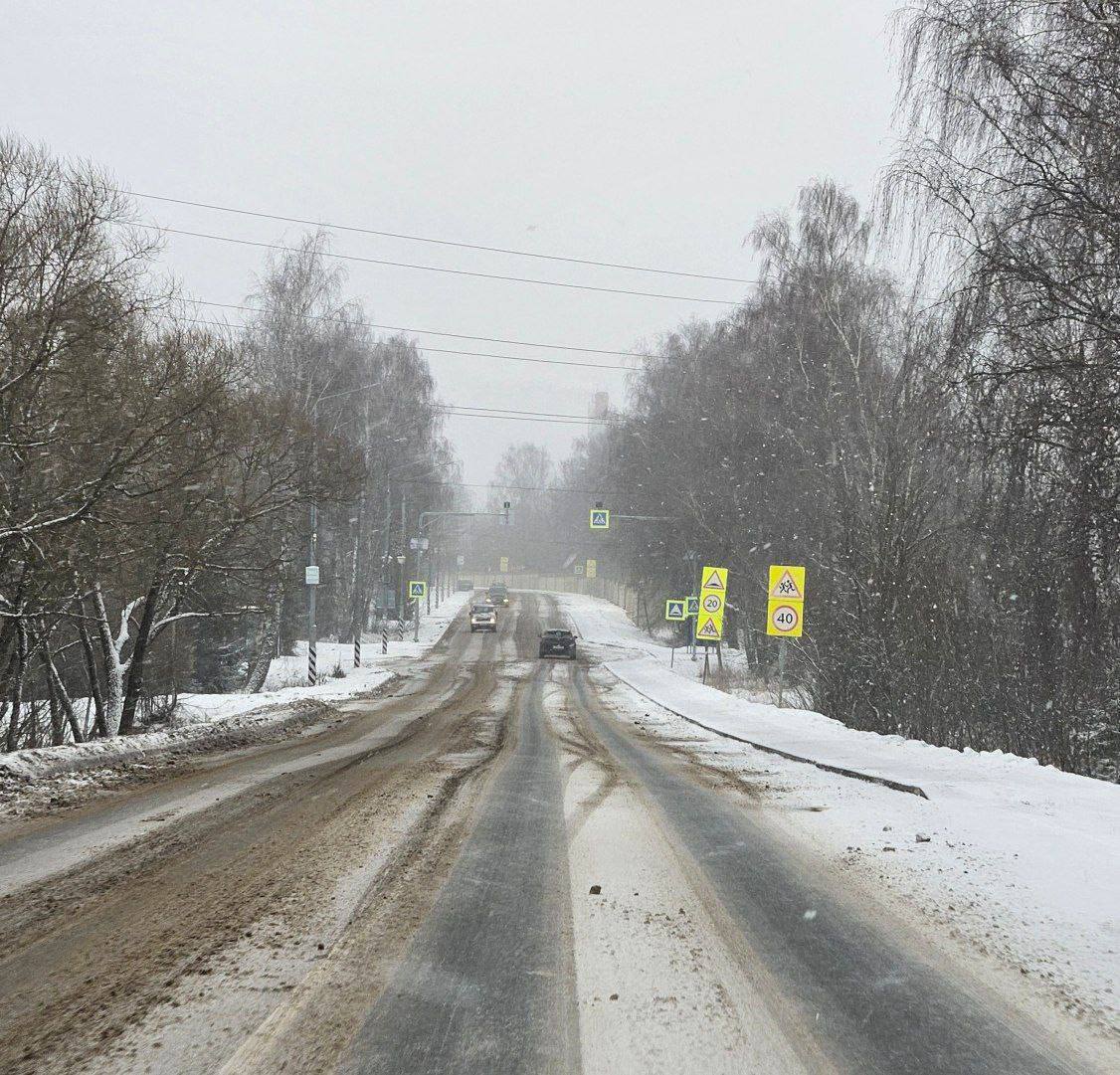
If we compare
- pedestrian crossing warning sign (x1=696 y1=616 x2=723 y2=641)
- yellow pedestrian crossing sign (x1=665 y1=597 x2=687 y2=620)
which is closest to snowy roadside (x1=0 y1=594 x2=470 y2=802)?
pedestrian crossing warning sign (x1=696 y1=616 x2=723 y2=641)

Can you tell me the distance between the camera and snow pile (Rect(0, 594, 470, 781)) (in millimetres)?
9500

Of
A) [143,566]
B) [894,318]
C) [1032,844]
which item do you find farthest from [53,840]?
[894,318]

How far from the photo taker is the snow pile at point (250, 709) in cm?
950

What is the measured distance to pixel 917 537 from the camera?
2158cm

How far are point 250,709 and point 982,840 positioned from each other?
1663cm

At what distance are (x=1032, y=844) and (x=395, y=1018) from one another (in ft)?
15.7

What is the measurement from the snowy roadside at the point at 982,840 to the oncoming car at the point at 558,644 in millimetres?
29505

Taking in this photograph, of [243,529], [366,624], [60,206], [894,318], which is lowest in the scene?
[366,624]

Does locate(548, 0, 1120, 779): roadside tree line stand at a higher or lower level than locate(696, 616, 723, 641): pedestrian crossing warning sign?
higher

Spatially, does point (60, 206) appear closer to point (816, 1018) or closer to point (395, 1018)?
point (395, 1018)

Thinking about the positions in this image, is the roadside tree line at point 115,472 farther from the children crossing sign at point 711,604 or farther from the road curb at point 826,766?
the children crossing sign at point 711,604

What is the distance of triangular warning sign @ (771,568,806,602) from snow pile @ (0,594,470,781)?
939cm

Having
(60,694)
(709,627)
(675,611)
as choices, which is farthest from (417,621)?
(60,694)

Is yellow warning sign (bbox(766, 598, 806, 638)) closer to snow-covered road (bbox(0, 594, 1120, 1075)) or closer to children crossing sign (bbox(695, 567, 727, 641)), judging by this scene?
children crossing sign (bbox(695, 567, 727, 641))
